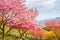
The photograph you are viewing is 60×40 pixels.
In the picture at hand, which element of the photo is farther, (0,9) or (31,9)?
(31,9)

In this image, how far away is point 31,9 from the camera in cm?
3300

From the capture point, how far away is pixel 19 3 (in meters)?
26.7

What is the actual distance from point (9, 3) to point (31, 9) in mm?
→ 7560

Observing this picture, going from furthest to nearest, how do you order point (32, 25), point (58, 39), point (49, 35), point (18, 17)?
point (49, 35) → point (58, 39) → point (32, 25) → point (18, 17)

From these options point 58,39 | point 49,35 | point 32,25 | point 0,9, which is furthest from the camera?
point 49,35

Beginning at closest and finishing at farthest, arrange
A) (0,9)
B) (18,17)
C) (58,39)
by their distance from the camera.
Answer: (0,9) → (18,17) → (58,39)

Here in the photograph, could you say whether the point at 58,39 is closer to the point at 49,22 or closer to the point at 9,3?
the point at 49,22

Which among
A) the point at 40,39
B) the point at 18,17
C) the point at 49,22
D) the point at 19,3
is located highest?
the point at 19,3

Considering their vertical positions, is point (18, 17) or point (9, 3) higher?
point (9, 3)

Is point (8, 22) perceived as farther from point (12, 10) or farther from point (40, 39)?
point (40, 39)

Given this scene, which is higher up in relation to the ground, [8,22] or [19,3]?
[19,3]

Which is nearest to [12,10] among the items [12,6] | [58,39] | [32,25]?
[12,6]

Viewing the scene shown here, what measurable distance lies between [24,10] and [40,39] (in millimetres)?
24805

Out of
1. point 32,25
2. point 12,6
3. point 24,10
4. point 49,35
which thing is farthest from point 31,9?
point 49,35
